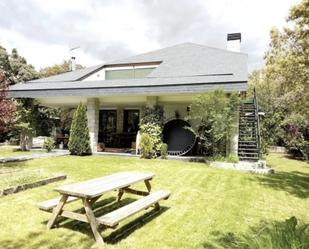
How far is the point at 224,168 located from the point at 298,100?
407 inches

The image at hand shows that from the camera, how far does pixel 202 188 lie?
8.03 metres

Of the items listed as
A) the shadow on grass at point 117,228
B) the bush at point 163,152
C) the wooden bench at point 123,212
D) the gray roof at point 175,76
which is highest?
the gray roof at point 175,76

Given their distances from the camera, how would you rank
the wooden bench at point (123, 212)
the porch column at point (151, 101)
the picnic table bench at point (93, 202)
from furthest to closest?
1. the porch column at point (151, 101)
2. the picnic table bench at point (93, 202)
3. the wooden bench at point (123, 212)

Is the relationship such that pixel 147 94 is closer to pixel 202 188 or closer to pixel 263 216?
pixel 202 188

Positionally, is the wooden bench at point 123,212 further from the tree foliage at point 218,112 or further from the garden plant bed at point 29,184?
the tree foliage at point 218,112

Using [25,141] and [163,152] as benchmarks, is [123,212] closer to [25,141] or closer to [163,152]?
[163,152]

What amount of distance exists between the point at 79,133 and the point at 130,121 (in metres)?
6.07

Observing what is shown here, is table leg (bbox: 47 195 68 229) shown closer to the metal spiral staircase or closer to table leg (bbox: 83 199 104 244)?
table leg (bbox: 83 199 104 244)

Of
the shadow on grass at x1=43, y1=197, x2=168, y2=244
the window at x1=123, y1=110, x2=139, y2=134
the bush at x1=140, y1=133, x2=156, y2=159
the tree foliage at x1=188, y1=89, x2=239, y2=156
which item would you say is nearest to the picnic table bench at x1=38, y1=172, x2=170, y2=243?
the shadow on grass at x1=43, y1=197, x2=168, y2=244

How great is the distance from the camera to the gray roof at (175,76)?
13359 millimetres

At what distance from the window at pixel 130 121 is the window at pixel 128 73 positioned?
8.79 feet

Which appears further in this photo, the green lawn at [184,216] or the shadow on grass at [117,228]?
the shadow on grass at [117,228]

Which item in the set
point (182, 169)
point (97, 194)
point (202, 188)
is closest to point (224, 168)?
point (182, 169)

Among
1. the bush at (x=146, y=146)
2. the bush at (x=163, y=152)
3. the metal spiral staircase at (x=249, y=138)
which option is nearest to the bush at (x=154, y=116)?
the bush at (x=146, y=146)
